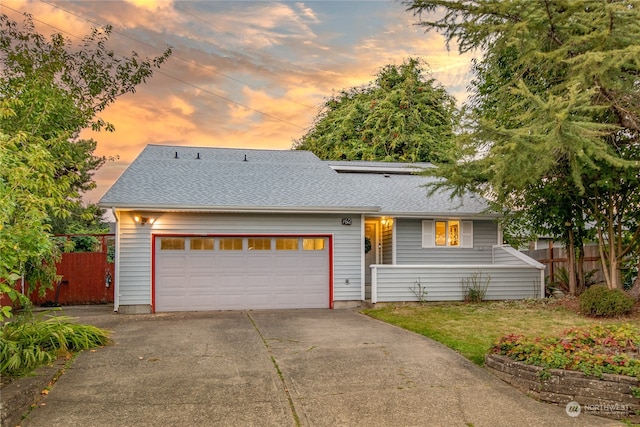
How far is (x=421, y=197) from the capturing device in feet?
55.3

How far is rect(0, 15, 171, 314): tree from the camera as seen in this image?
18.4ft

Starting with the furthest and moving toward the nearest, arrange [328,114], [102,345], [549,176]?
[328,114] → [549,176] → [102,345]

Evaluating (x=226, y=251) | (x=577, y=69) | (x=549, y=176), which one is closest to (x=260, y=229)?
(x=226, y=251)

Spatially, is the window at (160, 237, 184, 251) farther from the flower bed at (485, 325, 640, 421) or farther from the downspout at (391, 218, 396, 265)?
the flower bed at (485, 325, 640, 421)

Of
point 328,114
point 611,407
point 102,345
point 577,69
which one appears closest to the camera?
point 611,407

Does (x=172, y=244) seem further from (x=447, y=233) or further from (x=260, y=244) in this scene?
(x=447, y=233)

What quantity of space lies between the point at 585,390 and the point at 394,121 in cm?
2533

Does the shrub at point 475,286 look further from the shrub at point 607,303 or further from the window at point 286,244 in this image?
the window at point 286,244

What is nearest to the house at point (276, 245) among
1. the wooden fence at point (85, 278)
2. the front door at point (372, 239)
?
the front door at point (372, 239)

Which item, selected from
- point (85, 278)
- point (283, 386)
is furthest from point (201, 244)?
point (283, 386)

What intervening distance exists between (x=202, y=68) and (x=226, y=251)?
330 inches

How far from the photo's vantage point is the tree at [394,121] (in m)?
29.2

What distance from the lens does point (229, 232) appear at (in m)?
13.5

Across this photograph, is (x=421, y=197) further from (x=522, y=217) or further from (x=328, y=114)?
(x=328, y=114)
